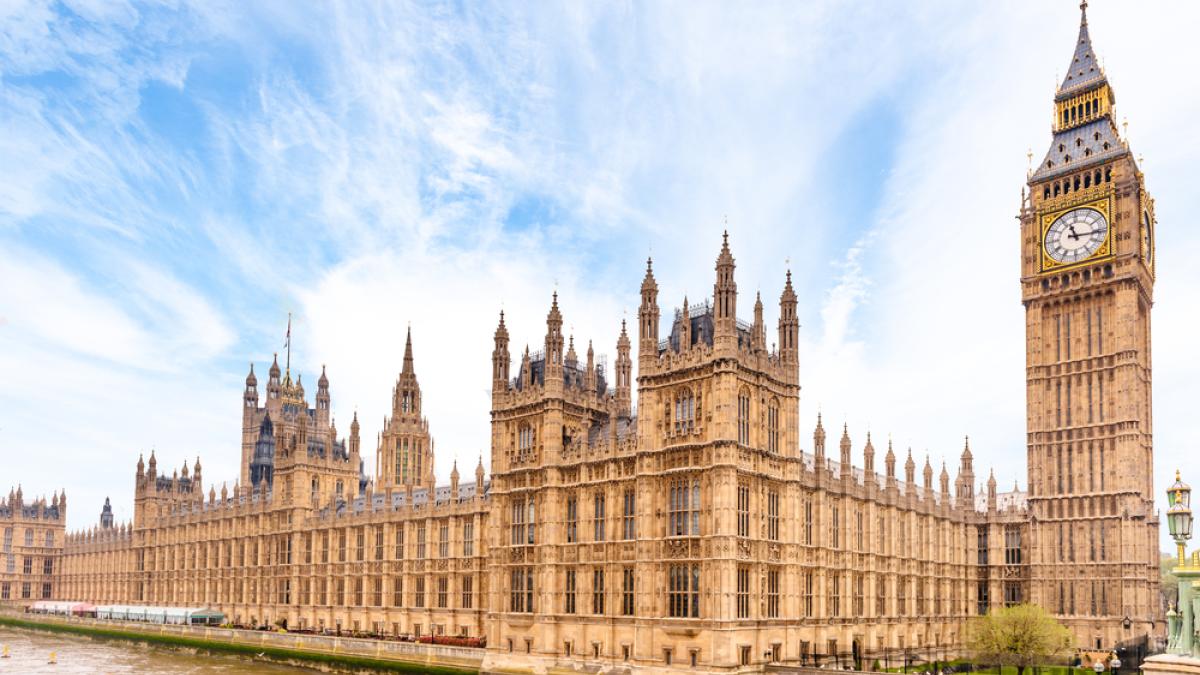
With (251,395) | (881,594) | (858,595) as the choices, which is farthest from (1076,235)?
(251,395)

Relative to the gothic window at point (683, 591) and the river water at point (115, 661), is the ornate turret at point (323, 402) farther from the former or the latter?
the gothic window at point (683, 591)

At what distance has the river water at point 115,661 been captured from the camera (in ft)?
300

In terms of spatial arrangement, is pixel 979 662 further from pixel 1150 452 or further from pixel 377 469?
pixel 377 469

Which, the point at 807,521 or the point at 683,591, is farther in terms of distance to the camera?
the point at 807,521

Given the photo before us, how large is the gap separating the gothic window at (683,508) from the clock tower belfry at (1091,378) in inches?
1760

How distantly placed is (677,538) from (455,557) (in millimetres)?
37115

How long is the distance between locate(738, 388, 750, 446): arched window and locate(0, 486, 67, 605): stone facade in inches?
6399

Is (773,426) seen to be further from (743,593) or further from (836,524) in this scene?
(836,524)

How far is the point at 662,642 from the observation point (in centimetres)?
6638

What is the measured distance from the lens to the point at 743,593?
6556 cm

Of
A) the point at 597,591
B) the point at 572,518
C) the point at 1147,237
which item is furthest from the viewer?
the point at 1147,237

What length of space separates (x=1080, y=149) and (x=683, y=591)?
207 ft

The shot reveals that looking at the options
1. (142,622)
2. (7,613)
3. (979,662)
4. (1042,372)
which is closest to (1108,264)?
(1042,372)

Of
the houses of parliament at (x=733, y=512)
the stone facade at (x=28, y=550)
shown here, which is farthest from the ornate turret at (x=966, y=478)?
the stone facade at (x=28, y=550)
